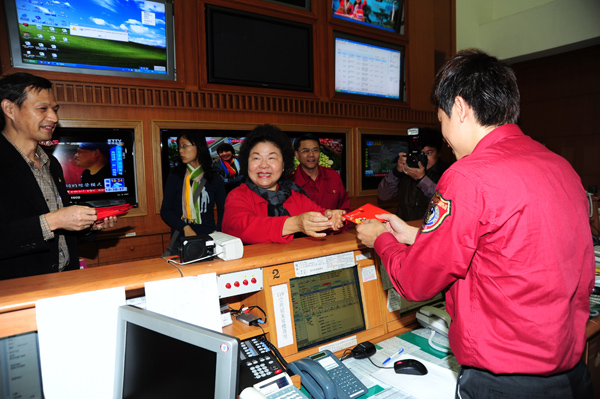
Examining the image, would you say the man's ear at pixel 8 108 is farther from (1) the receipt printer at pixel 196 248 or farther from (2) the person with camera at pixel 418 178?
(2) the person with camera at pixel 418 178

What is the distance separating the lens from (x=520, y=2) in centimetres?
511

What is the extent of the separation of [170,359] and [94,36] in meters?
2.87

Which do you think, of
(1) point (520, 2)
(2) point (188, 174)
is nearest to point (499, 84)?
(2) point (188, 174)

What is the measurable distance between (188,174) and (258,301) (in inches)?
77.1

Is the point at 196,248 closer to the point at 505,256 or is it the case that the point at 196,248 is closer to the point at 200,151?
the point at 505,256

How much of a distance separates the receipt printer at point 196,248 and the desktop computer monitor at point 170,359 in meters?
0.30

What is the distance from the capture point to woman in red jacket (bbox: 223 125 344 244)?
170 cm

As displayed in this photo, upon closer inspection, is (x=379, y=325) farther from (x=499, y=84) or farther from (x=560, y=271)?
(x=499, y=84)

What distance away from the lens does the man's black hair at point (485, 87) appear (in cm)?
106

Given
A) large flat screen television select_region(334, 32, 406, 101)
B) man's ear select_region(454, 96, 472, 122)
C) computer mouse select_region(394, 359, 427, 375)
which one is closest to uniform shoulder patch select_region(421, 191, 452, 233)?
man's ear select_region(454, 96, 472, 122)

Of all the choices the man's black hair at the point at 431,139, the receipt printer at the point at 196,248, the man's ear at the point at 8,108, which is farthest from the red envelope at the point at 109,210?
the man's black hair at the point at 431,139

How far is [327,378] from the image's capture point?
1.27 m

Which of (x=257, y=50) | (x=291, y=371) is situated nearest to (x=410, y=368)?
(x=291, y=371)

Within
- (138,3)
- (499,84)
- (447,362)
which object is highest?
(138,3)
